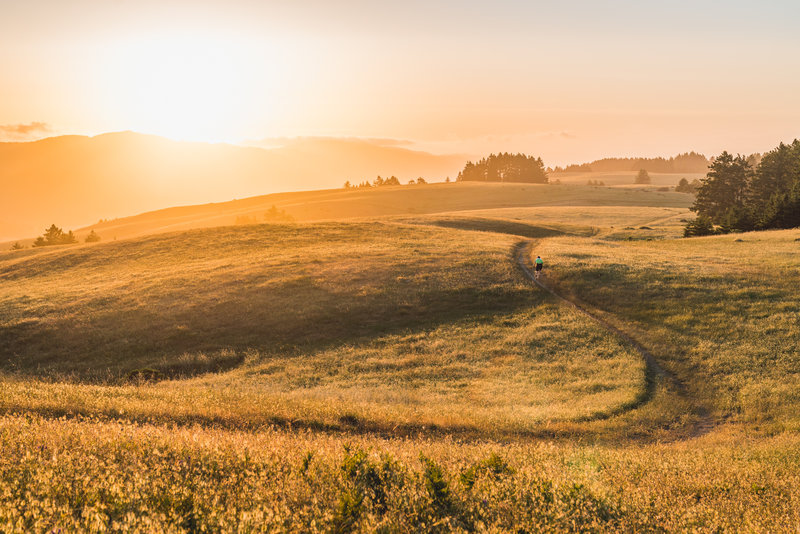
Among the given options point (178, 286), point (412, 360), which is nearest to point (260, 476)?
point (412, 360)

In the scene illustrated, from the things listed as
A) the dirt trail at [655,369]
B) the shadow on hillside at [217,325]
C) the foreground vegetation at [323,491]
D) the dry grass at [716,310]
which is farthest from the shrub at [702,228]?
the foreground vegetation at [323,491]

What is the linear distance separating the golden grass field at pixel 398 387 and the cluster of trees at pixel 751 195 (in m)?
11.8

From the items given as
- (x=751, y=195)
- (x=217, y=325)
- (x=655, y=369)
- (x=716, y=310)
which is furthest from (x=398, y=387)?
(x=751, y=195)

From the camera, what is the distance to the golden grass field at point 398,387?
20.7ft

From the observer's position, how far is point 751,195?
8156 cm

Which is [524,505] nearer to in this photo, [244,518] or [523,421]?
[244,518]

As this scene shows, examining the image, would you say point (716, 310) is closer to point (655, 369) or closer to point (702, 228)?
point (655, 369)

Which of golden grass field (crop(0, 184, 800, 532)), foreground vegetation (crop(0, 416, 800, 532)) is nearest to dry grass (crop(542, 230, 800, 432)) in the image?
golden grass field (crop(0, 184, 800, 532))

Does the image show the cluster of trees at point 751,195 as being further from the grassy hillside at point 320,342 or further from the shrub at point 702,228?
the grassy hillside at point 320,342

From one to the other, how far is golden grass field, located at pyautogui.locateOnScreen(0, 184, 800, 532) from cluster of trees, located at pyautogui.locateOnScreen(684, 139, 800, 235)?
38.8 ft

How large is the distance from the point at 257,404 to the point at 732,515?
12070mm

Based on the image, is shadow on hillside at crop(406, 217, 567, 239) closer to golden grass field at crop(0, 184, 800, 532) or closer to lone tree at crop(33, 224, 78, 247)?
golden grass field at crop(0, 184, 800, 532)

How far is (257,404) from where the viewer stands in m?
14.8

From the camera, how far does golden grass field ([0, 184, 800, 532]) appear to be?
20.7ft
